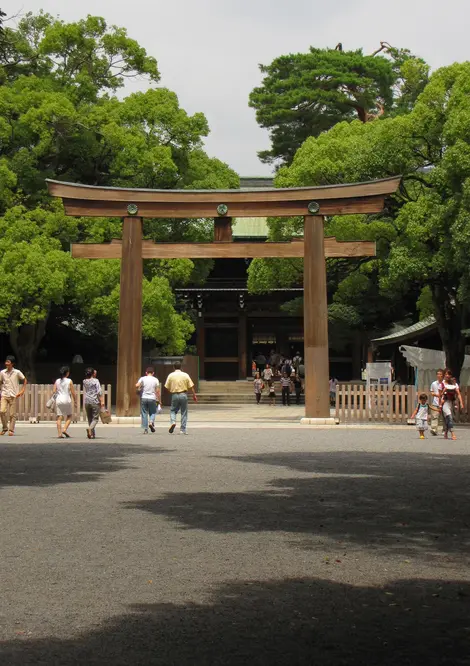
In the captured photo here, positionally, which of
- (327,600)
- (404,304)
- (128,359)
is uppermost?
(404,304)

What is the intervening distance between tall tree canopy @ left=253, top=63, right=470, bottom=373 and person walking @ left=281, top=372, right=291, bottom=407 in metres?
11.5

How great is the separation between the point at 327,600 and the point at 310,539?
226cm

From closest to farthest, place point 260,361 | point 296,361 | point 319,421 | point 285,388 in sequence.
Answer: point 319,421 → point 285,388 → point 296,361 → point 260,361

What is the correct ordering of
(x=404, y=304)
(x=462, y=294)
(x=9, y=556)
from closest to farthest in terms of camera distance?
(x=9, y=556), (x=462, y=294), (x=404, y=304)

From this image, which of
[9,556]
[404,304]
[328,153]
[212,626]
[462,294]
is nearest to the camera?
[212,626]

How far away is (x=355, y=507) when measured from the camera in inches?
416

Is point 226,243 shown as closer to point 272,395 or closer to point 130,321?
point 130,321

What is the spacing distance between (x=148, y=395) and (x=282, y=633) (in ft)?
58.1

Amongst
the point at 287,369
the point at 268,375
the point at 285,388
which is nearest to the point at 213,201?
the point at 285,388

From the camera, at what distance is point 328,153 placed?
3422cm

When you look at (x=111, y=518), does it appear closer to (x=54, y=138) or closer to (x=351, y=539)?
(x=351, y=539)

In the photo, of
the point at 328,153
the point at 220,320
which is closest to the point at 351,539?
the point at 328,153

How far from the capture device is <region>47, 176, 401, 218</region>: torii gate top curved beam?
27547 mm

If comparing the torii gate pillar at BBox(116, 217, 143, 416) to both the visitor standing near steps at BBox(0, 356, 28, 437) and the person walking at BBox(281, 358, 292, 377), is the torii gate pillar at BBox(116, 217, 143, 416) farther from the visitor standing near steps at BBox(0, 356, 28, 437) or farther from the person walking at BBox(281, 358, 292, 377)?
the person walking at BBox(281, 358, 292, 377)
